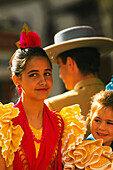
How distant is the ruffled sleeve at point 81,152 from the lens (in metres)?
2.33

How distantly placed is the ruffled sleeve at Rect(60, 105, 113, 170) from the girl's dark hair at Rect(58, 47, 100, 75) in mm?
1133

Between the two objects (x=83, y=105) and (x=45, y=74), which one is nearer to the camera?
(x=45, y=74)

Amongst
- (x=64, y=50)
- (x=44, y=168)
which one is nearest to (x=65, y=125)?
(x=44, y=168)

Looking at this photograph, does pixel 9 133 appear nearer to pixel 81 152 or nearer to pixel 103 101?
pixel 81 152

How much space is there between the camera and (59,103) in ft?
10.8

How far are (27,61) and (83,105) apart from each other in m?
1.09

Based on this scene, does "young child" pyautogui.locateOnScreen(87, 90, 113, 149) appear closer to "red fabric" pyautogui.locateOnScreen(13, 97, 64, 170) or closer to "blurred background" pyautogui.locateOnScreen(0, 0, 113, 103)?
"red fabric" pyautogui.locateOnScreen(13, 97, 64, 170)

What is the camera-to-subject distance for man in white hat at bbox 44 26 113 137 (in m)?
3.35

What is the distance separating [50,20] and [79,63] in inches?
92.1

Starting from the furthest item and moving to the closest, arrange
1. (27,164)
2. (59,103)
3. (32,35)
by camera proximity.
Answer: (59,103) < (32,35) < (27,164)

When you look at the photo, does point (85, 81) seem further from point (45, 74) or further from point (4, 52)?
point (4, 52)

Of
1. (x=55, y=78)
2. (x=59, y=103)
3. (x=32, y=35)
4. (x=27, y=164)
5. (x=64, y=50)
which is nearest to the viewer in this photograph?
(x=27, y=164)

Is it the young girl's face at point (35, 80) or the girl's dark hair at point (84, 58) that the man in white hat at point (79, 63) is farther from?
the young girl's face at point (35, 80)

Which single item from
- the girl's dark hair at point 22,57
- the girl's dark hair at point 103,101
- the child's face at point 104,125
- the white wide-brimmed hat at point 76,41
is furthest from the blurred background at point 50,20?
the girl's dark hair at point 22,57
